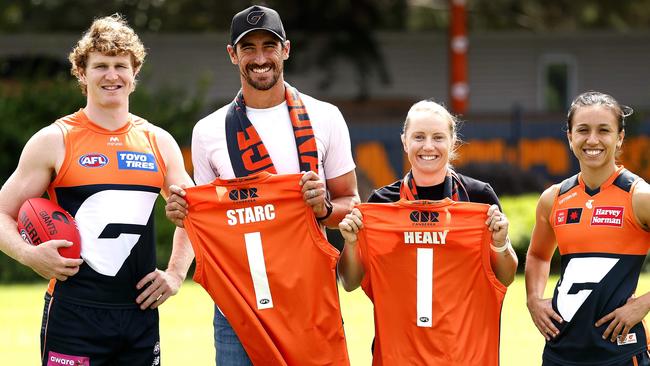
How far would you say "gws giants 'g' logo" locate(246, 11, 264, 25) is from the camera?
17.3ft

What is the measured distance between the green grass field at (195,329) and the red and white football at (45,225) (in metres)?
4.47

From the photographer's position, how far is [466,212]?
5.24 metres

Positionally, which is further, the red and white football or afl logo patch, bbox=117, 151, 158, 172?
afl logo patch, bbox=117, 151, 158, 172

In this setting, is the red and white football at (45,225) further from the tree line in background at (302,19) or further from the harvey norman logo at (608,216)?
the tree line in background at (302,19)

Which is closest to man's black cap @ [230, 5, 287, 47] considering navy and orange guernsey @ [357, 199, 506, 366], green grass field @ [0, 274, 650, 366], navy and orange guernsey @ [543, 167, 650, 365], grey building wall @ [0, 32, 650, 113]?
navy and orange guernsey @ [357, 199, 506, 366]

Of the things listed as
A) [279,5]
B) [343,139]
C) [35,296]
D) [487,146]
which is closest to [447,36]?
[279,5]

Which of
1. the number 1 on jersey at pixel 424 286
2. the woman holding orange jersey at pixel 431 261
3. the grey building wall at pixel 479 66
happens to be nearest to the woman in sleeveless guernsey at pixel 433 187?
the woman holding orange jersey at pixel 431 261

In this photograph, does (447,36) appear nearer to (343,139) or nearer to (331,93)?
(331,93)

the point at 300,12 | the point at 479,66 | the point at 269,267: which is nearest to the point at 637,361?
the point at 269,267

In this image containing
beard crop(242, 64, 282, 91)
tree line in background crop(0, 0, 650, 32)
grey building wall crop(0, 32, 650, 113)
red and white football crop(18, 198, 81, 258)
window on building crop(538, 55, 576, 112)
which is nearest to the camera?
red and white football crop(18, 198, 81, 258)

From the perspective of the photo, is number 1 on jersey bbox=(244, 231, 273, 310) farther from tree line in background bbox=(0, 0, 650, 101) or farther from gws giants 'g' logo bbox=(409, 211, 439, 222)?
tree line in background bbox=(0, 0, 650, 101)

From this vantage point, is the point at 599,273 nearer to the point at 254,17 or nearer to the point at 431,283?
the point at 431,283

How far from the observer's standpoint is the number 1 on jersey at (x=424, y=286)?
523 cm

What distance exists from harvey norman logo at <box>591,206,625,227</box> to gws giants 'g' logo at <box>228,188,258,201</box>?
1.75 meters
